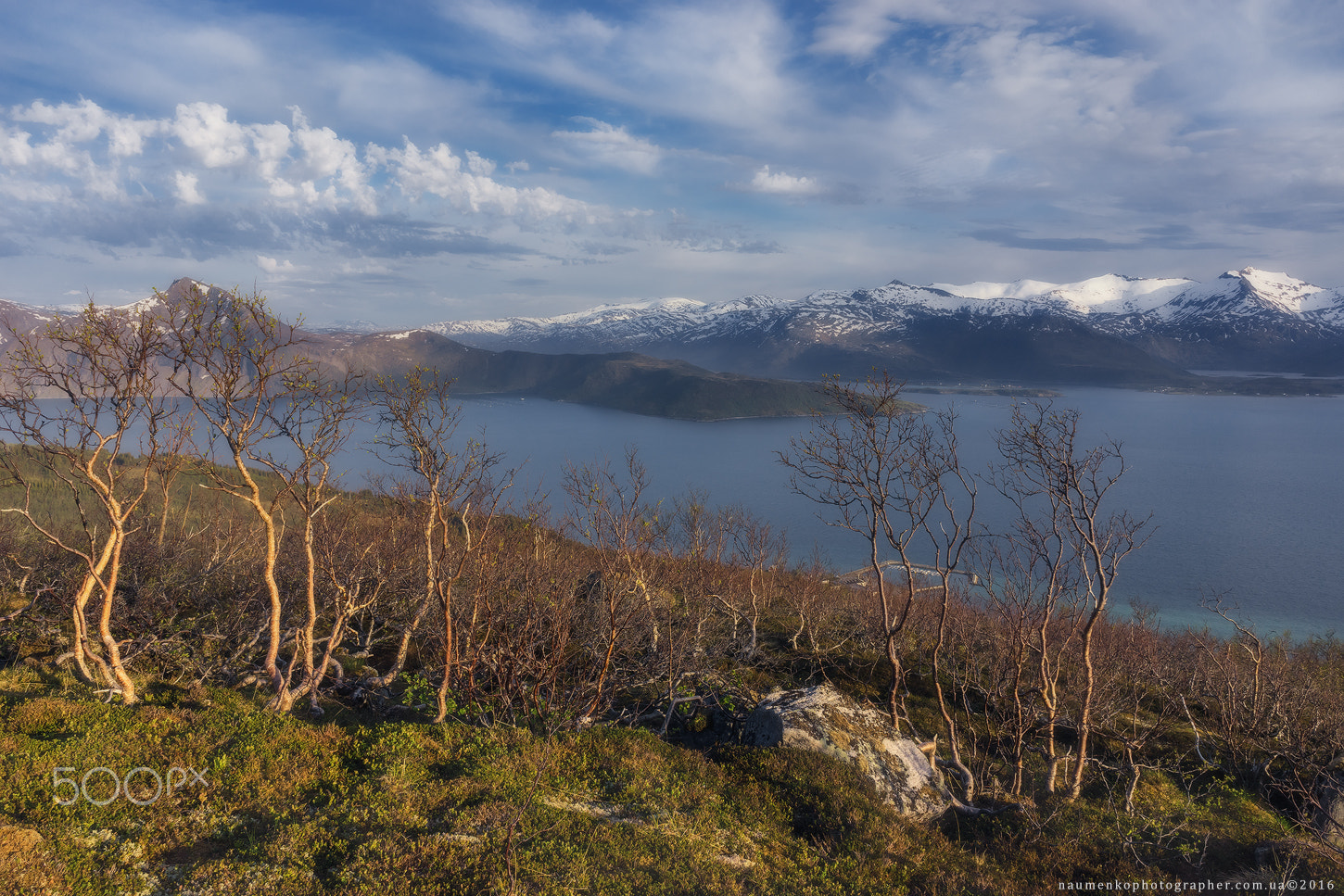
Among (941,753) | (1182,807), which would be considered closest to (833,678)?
(941,753)

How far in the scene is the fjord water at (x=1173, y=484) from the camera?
50.7 metres

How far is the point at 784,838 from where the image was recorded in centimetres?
807

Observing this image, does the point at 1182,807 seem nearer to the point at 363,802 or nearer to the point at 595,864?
the point at 595,864

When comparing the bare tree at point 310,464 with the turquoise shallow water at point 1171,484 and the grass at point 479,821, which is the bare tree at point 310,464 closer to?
the grass at point 479,821

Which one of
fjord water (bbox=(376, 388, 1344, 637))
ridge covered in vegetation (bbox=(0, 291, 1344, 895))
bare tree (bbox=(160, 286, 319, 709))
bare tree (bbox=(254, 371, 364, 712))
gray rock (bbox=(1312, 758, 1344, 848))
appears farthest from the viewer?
fjord water (bbox=(376, 388, 1344, 637))

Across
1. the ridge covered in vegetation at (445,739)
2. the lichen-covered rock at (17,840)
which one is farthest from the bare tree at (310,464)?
the lichen-covered rock at (17,840)

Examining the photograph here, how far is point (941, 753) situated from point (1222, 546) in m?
64.1

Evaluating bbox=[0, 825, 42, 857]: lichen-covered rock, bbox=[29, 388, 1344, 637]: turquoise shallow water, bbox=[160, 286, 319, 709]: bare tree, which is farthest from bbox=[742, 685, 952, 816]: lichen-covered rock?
bbox=[0, 825, 42, 857]: lichen-covered rock
